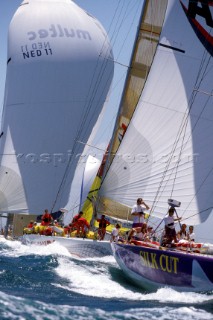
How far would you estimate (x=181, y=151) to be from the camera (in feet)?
47.8

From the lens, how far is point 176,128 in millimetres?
14906

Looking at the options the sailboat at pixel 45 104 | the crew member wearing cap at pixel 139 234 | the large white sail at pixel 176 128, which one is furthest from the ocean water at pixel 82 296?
the sailboat at pixel 45 104

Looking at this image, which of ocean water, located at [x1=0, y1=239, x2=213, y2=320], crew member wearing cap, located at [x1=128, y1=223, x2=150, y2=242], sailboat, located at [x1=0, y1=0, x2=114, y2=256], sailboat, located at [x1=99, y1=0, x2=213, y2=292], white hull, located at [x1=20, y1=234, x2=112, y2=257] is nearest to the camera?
ocean water, located at [x1=0, y1=239, x2=213, y2=320]

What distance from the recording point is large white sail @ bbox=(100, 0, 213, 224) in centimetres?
1438

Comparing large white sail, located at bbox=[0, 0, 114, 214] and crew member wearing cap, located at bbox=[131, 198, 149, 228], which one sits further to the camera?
large white sail, located at bbox=[0, 0, 114, 214]

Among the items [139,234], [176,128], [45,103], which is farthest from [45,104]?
[139,234]

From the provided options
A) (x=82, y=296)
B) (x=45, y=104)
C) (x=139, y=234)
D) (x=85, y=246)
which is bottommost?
(x=82, y=296)

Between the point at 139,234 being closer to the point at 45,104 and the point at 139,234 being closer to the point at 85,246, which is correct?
the point at 85,246

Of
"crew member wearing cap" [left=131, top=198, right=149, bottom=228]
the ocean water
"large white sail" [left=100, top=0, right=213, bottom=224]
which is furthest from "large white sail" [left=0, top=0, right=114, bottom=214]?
"crew member wearing cap" [left=131, top=198, right=149, bottom=228]

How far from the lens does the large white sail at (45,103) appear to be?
82.0 feet

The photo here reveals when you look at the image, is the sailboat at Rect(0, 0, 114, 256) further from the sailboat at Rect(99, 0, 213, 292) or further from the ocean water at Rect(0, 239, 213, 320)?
the sailboat at Rect(99, 0, 213, 292)

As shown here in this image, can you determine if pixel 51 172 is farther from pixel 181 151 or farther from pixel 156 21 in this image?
pixel 181 151

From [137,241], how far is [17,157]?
13.1 metres

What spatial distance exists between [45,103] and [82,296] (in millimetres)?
15745
